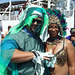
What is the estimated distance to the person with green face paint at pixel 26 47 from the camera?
4.68 feet

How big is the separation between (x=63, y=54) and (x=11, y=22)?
31.9 ft

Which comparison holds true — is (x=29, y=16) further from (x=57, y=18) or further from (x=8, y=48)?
(x=57, y=18)

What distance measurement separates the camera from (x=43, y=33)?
177 cm

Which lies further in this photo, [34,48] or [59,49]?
[59,49]

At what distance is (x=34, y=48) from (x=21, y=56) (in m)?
0.26

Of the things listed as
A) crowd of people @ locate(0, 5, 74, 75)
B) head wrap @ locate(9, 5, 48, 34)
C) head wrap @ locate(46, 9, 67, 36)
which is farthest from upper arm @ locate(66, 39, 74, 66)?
head wrap @ locate(9, 5, 48, 34)

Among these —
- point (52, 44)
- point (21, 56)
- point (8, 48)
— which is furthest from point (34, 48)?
point (52, 44)

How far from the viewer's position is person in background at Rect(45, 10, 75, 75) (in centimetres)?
196

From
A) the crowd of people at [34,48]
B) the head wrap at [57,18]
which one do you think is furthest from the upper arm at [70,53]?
the head wrap at [57,18]

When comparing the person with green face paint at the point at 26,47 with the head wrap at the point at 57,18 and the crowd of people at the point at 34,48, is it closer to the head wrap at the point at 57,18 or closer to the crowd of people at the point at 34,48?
the crowd of people at the point at 34,48

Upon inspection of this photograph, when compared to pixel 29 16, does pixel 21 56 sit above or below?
below

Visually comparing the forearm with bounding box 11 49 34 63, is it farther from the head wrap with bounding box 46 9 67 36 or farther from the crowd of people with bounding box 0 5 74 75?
the head wrap with bounding box 46 9 67 36

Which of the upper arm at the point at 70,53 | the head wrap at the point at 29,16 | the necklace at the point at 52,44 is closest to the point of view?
the head wrap at the point at 29,16

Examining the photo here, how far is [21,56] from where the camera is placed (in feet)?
4.65
